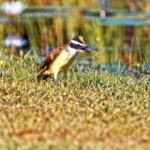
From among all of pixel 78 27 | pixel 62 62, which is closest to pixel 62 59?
pixel 62 62

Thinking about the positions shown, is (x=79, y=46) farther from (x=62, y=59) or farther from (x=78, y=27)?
(x=78, y=27)

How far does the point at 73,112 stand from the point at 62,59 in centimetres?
189

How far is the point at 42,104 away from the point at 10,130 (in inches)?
30.6

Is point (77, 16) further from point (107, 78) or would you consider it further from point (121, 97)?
point (121, 97)

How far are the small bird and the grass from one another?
151mm

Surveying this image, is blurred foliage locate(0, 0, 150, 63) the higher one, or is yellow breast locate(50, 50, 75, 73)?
yellow breast locate(50, 50, 75, 73)

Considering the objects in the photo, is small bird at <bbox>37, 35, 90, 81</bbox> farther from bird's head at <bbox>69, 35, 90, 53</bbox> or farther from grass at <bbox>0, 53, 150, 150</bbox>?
grass at <bbox>0, 53, 150, 150</bbox>

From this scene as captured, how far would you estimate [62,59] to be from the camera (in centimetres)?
721

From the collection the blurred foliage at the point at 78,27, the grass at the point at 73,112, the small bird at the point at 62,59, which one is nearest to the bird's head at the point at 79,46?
the small bird at the point at 62,59

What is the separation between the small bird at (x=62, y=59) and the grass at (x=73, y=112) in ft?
0.50

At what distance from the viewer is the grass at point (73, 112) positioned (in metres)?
4.64

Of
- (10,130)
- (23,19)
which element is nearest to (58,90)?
(10,130)

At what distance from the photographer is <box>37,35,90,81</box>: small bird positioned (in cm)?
720

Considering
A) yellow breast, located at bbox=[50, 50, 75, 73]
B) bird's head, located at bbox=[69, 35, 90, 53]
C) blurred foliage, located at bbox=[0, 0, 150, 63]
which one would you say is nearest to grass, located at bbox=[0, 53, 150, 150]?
yellow breast, located at bbox=[50, 50, 75, 73]
